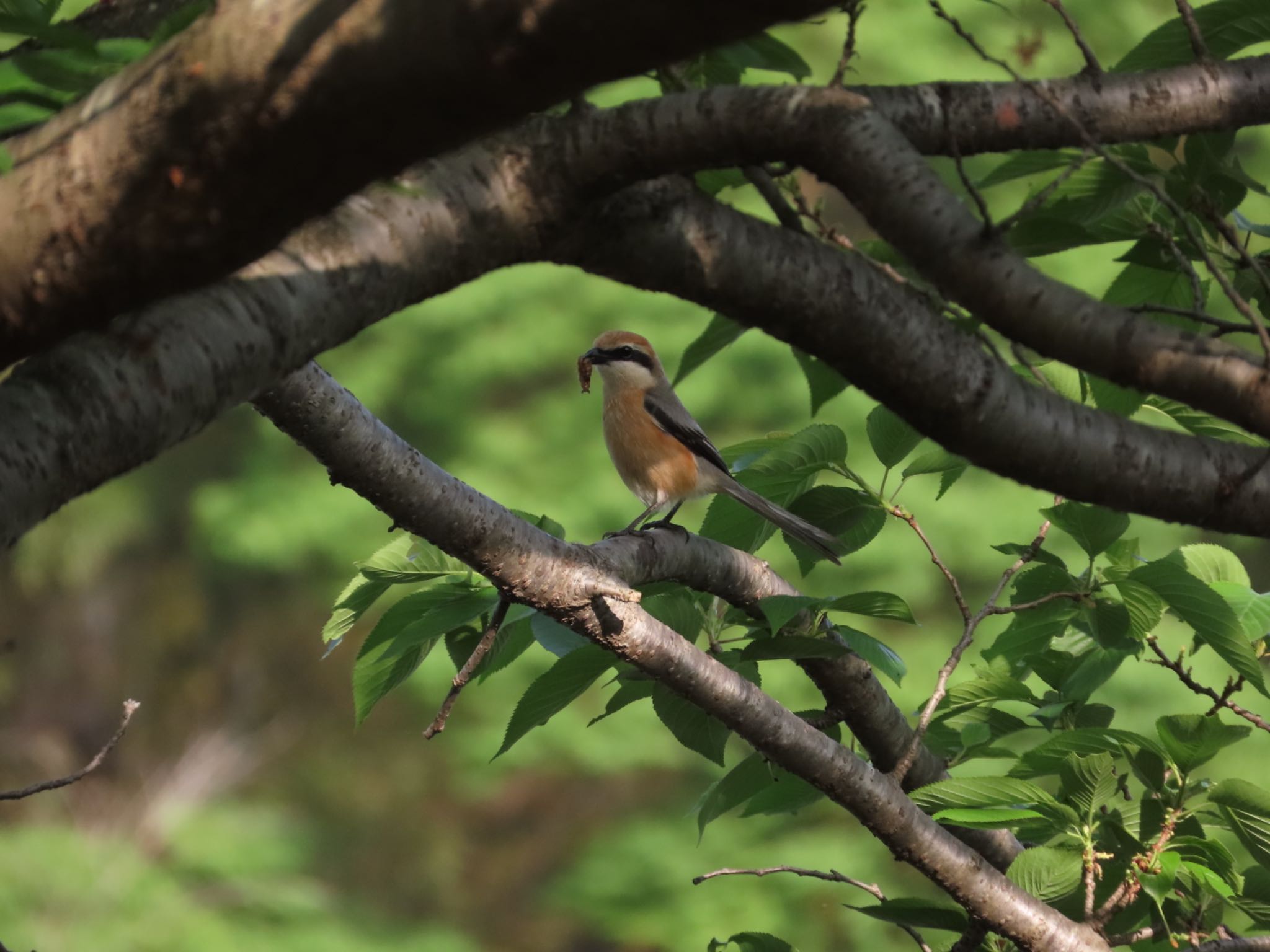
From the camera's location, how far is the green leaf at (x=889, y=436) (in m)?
2.40

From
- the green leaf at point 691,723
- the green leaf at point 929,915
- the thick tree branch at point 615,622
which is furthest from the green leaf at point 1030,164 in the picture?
the green leaf at point 929,915

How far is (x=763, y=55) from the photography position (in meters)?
1.93

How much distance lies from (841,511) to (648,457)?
3043 mm

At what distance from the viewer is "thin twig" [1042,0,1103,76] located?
5.20ft

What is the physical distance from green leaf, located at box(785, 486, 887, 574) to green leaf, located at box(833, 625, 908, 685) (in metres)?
0.21

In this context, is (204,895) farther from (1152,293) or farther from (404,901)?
(1152,293)

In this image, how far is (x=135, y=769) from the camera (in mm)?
14531

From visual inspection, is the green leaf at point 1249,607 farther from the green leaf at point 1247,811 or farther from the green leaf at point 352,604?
the green leaf at point 352,604

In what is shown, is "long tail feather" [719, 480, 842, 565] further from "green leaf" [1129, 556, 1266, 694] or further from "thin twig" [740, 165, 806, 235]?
"thin twig" [740, 165, 806, 235]

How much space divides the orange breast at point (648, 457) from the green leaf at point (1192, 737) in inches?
134

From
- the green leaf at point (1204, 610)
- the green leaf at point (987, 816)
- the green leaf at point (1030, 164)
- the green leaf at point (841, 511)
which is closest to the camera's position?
the green leaf at point (1030, 164)

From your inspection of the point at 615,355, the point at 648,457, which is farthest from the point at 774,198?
the point at 615,355

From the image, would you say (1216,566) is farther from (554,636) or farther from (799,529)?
(554,636)

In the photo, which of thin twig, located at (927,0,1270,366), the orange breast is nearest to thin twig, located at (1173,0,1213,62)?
thin twig, located at (927,0,1270,366)
